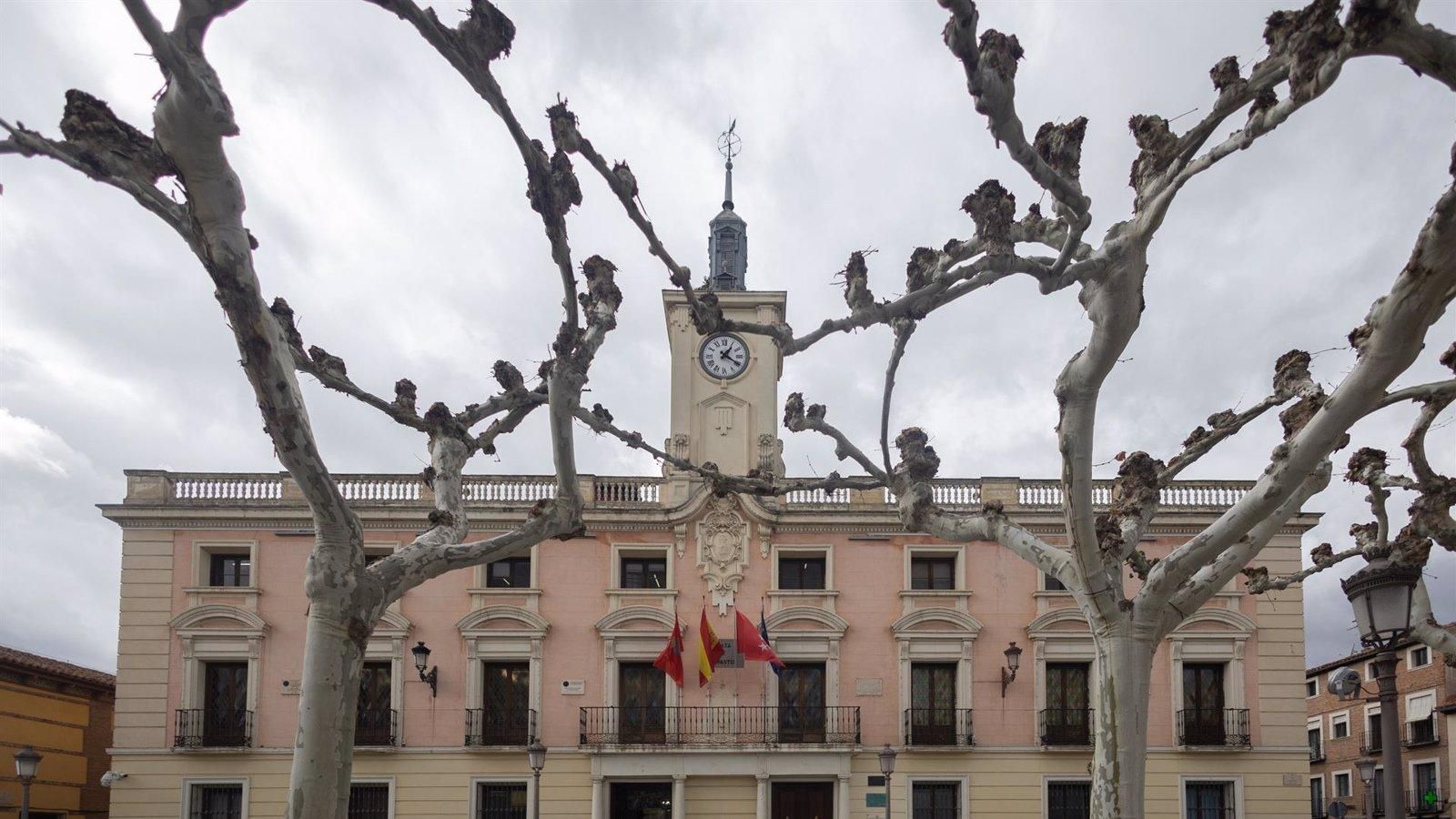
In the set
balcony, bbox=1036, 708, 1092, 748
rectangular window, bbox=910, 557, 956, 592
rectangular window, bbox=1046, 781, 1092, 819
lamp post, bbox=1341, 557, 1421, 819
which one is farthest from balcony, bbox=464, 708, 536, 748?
lamp post, bbox=1341, 557, 1421, 819

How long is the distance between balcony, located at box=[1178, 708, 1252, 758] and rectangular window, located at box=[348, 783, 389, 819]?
1462cm

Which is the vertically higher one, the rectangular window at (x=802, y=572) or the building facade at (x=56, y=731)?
the rectangular window at (x=802, y=572)

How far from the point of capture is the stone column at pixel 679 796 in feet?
74.3

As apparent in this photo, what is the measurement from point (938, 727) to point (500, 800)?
821 centimetres

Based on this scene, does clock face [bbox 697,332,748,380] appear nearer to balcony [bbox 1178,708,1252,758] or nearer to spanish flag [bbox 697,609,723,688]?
spanish flag [bbox 697,609,723,688]

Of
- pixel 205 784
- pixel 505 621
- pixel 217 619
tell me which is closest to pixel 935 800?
pixel 505 621

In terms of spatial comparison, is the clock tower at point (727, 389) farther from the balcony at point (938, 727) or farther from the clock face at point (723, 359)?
the balcony at point (938, 727)

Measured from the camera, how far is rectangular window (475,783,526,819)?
23016mm

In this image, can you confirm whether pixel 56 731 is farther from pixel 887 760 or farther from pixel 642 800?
pixel 887 760

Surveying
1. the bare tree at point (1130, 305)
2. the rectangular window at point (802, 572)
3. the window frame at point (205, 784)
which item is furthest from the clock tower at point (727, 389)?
the bare tree at point (1130, 305)

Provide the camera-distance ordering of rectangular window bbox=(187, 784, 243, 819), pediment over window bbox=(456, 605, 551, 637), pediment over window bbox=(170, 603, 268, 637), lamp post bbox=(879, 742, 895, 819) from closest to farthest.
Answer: lamp post bbox=(879, 742, 895, 819), rectangular window bbox=(187, 784, 243, 819), pediment over window bbox=(170, 603, 268, 637), pediment over window bbox=(456, 605, 551, 637)

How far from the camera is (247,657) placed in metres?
23.3

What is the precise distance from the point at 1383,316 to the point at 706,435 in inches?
732

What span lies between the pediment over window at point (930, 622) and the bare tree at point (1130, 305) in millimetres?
13729
